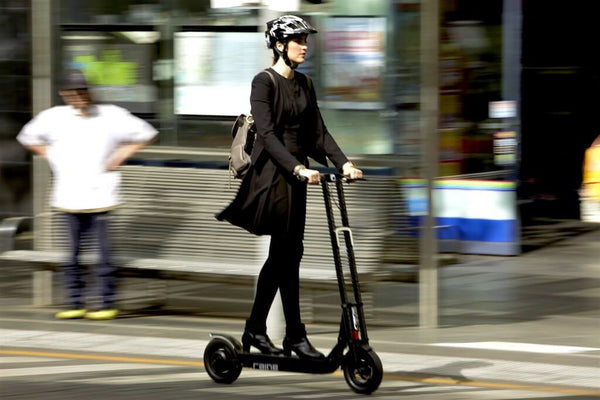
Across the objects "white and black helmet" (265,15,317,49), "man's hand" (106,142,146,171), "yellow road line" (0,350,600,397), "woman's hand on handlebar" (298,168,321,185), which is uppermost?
"white and black helmet" (265,15,317,49)

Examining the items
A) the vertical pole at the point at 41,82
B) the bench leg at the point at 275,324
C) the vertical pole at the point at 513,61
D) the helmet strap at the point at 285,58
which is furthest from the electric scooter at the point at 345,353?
the vertical pole at the point at 513,61

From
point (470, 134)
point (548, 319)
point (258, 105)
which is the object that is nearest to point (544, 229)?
point (470, 134)

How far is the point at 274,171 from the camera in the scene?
7.98 metres

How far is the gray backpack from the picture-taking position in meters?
8.02

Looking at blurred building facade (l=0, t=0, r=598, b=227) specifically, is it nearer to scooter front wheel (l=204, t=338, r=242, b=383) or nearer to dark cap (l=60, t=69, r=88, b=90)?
dark cap (l=60, t=69, r=88, b=90)

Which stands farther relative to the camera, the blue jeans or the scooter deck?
the blue jeans

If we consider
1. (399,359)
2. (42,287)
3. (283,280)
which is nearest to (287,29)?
(283,280)

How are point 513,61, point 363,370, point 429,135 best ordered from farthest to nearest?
point 513,61
point 429,135
point 363,370

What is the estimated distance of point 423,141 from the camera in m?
9.92

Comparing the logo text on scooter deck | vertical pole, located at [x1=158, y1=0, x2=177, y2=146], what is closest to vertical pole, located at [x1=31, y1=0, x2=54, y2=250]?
vertical pole, located at [x1=158, y1=0, x2=177, y2=146]

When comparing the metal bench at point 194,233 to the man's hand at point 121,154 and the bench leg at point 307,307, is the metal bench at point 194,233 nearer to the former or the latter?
the bench leg at point 307,307

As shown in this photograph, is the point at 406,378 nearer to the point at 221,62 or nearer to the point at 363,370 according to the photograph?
the point at 363,370

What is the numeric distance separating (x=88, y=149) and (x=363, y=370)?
3514 mm

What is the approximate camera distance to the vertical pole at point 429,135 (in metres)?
9.84
